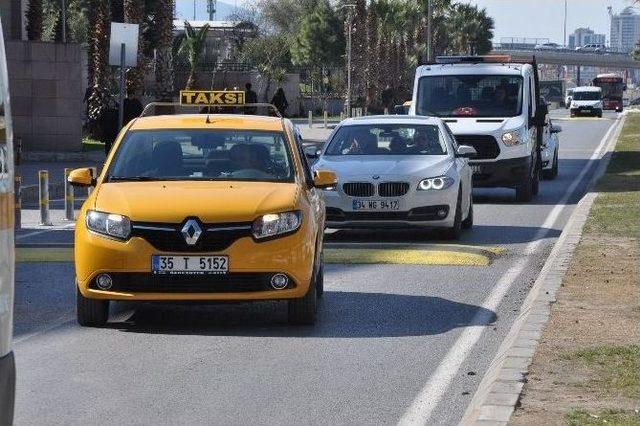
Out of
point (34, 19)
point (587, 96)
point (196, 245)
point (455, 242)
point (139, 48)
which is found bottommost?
point (587, 96)

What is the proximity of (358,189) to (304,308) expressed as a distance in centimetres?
685

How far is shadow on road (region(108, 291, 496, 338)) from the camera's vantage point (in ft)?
36.5

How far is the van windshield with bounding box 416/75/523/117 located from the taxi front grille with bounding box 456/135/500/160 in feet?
3.14

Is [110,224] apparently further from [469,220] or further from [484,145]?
[484,145]

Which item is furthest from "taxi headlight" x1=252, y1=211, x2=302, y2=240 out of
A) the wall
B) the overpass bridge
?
the overpass bridge

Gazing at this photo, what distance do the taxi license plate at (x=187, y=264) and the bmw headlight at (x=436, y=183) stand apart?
7418mm

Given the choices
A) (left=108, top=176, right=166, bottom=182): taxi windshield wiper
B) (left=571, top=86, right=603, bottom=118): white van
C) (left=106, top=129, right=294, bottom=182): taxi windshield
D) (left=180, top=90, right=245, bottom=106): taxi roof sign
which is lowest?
(left=571, top=86, right=603, bottom=118): white van

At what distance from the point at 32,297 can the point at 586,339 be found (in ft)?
16.8

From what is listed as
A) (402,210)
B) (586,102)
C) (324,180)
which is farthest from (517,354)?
(586,102)

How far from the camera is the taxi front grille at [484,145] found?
81.4ft

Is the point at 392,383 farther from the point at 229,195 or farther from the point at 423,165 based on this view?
the point at 423,165

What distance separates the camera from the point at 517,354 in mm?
9148

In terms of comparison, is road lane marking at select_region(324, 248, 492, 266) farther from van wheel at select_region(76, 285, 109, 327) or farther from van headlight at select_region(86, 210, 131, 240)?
van headlight at select_region(86, 210, 131, 240)

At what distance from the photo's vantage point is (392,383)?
29.8 ft
